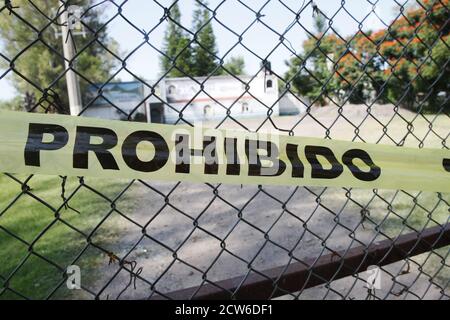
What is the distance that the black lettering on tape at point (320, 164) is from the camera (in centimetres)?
127

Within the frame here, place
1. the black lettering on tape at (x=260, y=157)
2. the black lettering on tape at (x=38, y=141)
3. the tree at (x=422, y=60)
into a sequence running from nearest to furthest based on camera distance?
the black lettering on tape at (x=38, y=141), the black lettering on tape at (x=260, y=157), the tree at (x=422, y=60)

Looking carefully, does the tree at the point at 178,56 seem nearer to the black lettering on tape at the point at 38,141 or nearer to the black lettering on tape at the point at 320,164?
the black lettering on tape at the point at 38,141

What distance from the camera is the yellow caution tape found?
3.02 ft

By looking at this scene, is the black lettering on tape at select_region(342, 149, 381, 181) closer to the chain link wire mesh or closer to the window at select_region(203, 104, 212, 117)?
the chain link wire mesh

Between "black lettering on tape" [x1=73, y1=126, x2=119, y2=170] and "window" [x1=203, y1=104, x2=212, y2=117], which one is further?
"window" [x1=203, y1=104, x2=212, y2=117]

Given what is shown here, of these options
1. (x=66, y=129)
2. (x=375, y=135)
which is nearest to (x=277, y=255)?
(x=66, y=129)

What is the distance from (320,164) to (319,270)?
0.42 meters

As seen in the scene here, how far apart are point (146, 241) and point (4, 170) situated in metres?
2.96

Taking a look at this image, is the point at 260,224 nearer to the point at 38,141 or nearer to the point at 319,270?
the point at 319,270

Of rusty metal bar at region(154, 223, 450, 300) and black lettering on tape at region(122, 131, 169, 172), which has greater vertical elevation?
black lettering on tape at region(122, 131, 169, 172)

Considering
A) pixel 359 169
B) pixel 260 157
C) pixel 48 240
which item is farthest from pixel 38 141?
pixel 48 240

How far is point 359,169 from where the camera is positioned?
4.40ft

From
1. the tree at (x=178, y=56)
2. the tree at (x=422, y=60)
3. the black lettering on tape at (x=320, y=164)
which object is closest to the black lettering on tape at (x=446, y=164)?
the tree at (x=422, y=60)

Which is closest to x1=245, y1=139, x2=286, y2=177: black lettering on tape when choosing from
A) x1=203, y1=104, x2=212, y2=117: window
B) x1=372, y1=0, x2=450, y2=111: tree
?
x1=372, y1=0, x2=450, y2=111: tree
